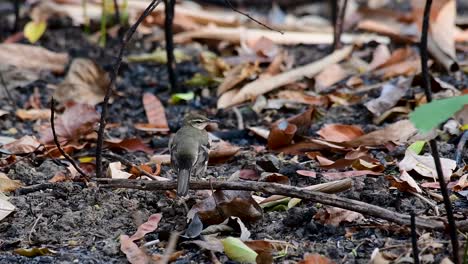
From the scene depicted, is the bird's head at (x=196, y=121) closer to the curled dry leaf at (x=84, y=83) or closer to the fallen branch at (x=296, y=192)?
the fallen branch at (x=296, y=192)

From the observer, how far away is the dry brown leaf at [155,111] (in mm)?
6387

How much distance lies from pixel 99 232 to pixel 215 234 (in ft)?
1.89

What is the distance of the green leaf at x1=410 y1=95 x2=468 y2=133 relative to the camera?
8.73 feet

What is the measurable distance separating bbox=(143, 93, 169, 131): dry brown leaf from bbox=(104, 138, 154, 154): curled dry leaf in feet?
1.77

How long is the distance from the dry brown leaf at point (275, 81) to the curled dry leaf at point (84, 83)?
3.45 feet

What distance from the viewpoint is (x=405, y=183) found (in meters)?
4.34

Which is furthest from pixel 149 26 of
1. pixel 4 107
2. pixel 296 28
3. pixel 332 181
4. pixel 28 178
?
pixel 332 181

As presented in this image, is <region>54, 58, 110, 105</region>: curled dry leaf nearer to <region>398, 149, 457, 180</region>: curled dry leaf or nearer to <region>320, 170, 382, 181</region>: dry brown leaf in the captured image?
<region>320, 170, 382, 181</region>: dry brown leaf

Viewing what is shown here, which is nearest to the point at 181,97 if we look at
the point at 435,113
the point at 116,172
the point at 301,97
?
the point at 301,97

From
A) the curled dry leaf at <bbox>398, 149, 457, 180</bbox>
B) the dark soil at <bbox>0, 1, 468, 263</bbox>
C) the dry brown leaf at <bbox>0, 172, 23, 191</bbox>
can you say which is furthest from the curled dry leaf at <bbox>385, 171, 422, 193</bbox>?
the dry brown leaf at <bbox>0, 172, 23, 191</bbox>

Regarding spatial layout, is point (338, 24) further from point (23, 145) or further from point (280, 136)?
point (23, 145)

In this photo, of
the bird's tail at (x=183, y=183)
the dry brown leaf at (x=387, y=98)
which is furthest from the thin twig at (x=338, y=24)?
the bird's tail at (x=183, y=183)

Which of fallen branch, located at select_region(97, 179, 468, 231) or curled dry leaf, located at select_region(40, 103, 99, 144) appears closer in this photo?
fallen branch, located at select_region(97, 179, 468, 231)

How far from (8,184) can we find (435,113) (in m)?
2.78
